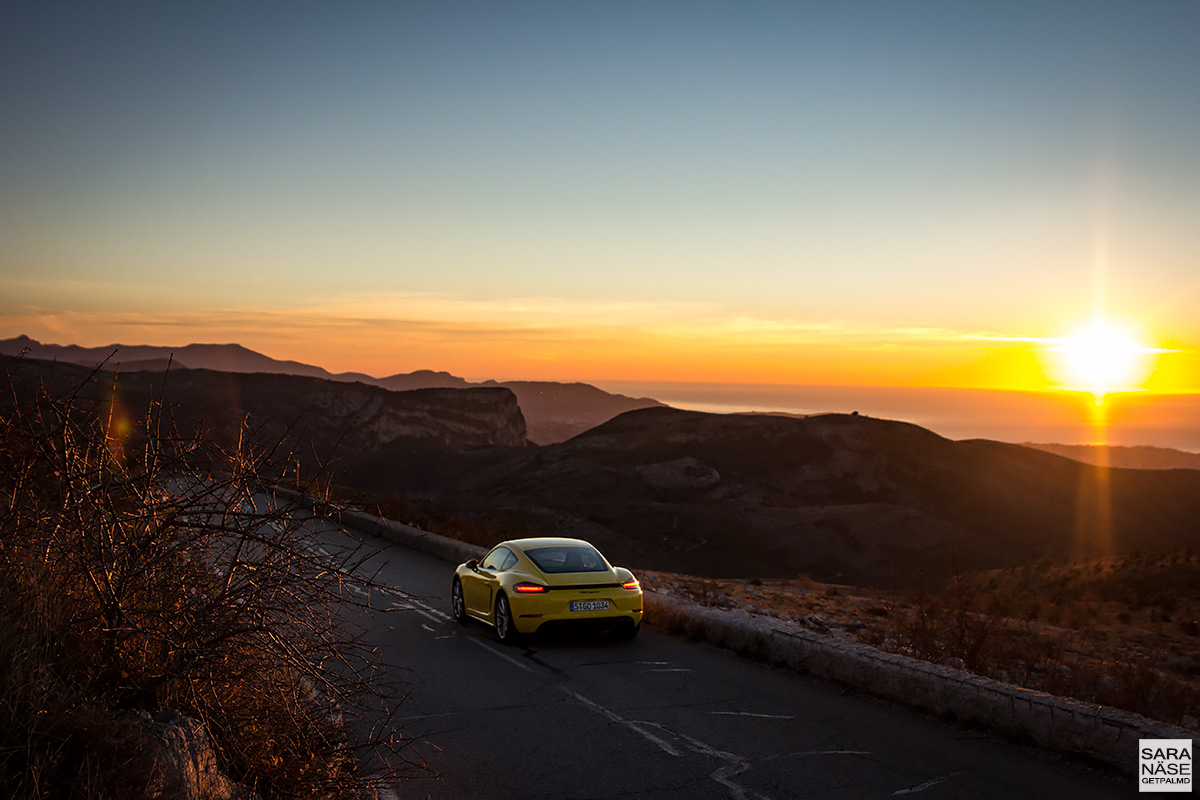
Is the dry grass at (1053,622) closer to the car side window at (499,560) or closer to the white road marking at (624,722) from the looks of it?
the white road marking at (624,722)

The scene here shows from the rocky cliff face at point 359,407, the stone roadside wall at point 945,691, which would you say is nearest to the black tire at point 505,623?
the stone roadside wall at point 945,691

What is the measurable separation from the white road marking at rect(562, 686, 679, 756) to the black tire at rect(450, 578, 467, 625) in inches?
167

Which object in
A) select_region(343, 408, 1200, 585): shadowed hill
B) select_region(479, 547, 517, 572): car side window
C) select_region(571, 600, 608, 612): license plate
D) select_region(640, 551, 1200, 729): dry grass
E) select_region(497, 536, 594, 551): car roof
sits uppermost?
select_region(497, 536, 594, 551): car roof

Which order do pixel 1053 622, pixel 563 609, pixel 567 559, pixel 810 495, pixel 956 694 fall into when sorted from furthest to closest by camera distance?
pixel 810 495, pixel 1053 622, pixel 567 559, pixel 563 609, pixel 956 694

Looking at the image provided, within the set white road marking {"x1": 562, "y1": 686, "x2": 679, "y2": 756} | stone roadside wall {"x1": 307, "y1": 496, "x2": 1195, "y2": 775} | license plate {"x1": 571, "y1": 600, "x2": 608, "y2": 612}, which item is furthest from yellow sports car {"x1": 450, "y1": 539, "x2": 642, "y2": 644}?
white road marking {"x1": 562, "y1": 686, "x2": 679, "y2": 756}

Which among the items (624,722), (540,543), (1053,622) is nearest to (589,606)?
(540,543)

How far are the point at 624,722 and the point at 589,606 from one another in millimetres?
3488

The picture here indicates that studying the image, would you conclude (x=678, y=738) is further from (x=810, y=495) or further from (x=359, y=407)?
(x=359, y=407)

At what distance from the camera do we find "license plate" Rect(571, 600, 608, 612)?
11375 mm

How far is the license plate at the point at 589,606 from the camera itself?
1138cm

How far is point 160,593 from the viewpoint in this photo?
196 inches

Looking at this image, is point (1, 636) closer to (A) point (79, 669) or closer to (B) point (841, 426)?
(A) point (79, 669)

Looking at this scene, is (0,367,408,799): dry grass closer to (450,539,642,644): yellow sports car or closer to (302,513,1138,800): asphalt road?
(302,513,1138,800): asphalt road

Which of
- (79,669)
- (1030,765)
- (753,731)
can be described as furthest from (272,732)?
(1030,765)
